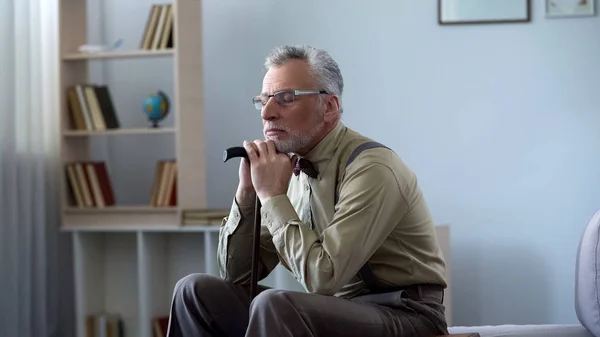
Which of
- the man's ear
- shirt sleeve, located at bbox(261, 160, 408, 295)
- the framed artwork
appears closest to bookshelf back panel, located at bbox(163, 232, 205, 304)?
the framed artwork

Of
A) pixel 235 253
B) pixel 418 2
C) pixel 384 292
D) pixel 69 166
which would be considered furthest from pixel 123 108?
pixel 384 292

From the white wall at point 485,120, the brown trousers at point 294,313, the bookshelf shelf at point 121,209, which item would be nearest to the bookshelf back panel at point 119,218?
the bookshelf shelf at point 121,209

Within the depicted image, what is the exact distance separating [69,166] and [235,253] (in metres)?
1.64

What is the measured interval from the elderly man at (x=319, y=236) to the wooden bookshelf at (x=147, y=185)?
1340 mm

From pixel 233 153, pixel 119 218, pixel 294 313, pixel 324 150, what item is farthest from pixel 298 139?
pixel 119 218

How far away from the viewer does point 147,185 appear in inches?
158

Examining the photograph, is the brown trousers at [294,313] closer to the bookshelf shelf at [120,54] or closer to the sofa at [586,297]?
the sofa at [586,297]

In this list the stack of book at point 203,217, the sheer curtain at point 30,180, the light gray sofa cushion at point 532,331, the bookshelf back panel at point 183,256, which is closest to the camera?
the light gray sofa cushion at point 532,331

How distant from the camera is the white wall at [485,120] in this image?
3.63m

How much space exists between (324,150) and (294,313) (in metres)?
0.53

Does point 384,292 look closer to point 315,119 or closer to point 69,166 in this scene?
point 315,119

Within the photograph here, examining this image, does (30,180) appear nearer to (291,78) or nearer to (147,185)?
(147,185)

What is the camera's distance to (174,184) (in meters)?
3.62

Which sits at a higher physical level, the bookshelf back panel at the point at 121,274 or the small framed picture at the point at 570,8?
the small framed picture at the point at 570,8
